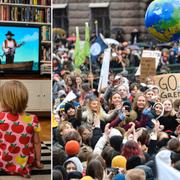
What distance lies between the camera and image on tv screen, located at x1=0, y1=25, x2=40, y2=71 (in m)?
2.23

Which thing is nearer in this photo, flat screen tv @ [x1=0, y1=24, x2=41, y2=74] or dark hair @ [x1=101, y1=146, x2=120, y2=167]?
dark hair @ [x1=101, y1=146, x2=120, y2=167]

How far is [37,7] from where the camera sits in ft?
8.18

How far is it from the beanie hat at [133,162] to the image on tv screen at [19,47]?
0.59 metres

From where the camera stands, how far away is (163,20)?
2.09 meters

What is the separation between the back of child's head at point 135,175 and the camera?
1833 mm

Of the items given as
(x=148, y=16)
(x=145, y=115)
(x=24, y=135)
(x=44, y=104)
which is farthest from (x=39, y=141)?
(x=148, y=16)

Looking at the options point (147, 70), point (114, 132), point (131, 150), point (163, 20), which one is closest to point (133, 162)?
point (131, 150)

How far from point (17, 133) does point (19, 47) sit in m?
0.48

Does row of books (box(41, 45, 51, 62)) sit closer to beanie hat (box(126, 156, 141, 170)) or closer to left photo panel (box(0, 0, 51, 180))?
left photo panel (box(0, 0, 51, 180))

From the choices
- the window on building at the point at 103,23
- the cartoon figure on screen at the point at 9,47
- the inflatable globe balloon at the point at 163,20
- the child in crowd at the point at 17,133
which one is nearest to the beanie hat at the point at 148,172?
the child in crowd at the point at 17,133

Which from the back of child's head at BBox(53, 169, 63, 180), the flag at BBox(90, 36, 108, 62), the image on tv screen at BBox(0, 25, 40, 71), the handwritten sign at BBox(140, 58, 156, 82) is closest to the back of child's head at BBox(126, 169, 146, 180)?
the back of child's head at BBox(53, 169, 63, 180)

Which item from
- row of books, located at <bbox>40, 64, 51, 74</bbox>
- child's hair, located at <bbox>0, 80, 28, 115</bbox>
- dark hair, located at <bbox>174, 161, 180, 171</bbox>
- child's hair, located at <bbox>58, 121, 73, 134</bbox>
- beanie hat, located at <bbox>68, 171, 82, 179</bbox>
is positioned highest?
row of books, located at <bbox>40, 64, 51, 74</bbox>

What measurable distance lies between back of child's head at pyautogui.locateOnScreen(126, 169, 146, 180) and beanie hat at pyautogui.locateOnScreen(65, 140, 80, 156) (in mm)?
242

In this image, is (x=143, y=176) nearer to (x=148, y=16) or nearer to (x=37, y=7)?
(x=148, y=16)
